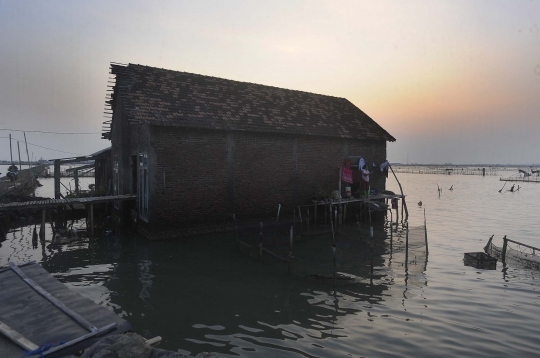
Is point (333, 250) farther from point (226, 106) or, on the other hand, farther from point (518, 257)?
point (226, 106)

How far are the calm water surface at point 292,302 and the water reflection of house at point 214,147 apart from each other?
7.53 feet

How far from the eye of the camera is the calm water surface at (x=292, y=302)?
21.3 ft

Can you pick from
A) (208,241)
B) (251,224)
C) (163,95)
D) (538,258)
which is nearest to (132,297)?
(208,241)

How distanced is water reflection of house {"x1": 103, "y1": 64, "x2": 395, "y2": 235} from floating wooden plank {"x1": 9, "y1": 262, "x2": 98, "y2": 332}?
24.5 feet

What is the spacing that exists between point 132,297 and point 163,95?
1016 centimetres

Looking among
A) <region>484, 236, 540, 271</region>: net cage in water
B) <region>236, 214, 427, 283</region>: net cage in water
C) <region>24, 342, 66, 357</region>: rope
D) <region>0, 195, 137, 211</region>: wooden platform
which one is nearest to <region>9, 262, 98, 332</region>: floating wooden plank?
<region>24, 342, 66, 357</region>: rope

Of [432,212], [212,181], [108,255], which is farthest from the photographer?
[432,212]

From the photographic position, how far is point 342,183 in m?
20.1

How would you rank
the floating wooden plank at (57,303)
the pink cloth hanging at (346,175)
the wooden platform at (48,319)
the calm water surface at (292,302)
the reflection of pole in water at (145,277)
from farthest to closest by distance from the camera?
the pink cloth hanging at (346,175), the reflection of pole in water at (145,277), the calm water surface at (292,302), the floating wooden plank at (57,303), the wooden platform at (48,319)

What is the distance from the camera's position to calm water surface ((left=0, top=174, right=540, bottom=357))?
21.3 feet

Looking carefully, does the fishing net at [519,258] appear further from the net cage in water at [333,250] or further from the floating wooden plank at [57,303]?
the floating wooden plank at [57,303]

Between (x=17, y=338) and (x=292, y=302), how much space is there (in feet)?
18.6

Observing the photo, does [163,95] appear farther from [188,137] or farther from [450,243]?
[450,243]

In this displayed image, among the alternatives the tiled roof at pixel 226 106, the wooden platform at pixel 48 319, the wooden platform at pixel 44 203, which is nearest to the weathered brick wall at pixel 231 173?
the tiled roof at pixel 226 106
